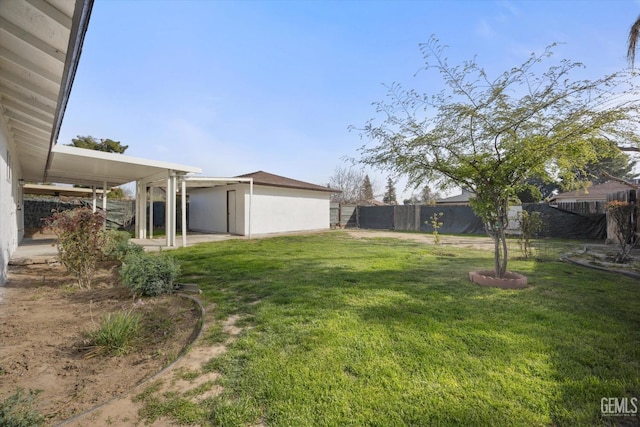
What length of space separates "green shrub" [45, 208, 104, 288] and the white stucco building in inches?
285

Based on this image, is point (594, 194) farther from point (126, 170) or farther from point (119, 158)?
point (126, 170)

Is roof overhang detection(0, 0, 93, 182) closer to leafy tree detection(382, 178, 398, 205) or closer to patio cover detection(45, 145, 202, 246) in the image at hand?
patio cover detection(45, 145, 202, 246)

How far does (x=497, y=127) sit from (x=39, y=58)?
5.80 m

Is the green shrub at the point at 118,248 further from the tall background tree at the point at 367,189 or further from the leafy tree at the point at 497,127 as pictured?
the tall background tree at the point at 367,189

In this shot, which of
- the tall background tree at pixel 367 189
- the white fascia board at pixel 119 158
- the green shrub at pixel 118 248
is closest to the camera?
the green shrub at pixel 118 248

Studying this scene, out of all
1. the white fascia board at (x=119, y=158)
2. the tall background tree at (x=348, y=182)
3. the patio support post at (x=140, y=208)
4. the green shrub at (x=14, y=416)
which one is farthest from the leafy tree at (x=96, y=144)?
the green shrub at (x=14, y=416)

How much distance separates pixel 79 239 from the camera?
14.9ft

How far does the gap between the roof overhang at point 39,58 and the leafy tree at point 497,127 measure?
3.96 m

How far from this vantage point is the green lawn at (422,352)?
177cm

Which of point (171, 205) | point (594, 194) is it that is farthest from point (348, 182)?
point (171, 205)

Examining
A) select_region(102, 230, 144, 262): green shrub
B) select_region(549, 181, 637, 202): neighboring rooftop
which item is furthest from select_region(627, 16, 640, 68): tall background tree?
select_region(102, 230, 144, 262): green shrub

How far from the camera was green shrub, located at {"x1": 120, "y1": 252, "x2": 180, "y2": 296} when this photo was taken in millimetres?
4062

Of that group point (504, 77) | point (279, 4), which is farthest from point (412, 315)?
point (279, 4)

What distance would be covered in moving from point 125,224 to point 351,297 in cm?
1633
